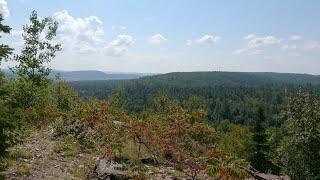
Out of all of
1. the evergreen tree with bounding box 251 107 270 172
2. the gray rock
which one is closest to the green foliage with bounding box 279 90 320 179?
the evergreen tree with bounding box 251 107 270 172

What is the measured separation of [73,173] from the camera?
1277 cm

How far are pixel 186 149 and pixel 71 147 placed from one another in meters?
6.71

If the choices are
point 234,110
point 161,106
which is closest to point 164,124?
point 161,106

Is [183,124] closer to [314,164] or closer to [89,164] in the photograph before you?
[89,164]

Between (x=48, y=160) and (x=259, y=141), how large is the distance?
3463 cm

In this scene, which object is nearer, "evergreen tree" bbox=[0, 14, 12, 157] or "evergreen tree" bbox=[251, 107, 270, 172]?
"evergreen tree" bbox=[0, 14, 12, 157]

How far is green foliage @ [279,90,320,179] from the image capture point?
32281 mm

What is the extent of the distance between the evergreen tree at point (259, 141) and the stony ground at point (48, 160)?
102 ft

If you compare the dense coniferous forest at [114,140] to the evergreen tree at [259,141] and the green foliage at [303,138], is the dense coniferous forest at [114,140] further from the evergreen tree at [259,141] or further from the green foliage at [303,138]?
the evergreen tree at [259,141]

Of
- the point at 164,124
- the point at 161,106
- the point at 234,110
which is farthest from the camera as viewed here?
the point at 234,110

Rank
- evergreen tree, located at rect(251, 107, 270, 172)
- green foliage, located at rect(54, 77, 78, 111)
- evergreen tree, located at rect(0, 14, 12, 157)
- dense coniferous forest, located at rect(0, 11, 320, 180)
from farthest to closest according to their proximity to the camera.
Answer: evergreen tree, located at rect(251, 107, 270, 172) < green foliage, located at rect(54, 77, 78, 111) < dense coniferous forest, located at rect(0, 11, 320, 180) < evergreen tree, located at rect(0, 14, 12, 157)

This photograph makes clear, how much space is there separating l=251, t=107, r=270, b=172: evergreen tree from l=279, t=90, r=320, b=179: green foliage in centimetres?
848

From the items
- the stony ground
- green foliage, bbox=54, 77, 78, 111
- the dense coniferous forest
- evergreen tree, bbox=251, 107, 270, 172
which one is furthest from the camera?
evergreen tree, bbox=251, 107, 270, 172

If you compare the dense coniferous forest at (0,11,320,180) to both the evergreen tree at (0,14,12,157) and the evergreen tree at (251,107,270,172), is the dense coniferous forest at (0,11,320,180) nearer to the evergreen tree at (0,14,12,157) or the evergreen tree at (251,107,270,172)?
the evergreen tree at (0,14,12,157)
